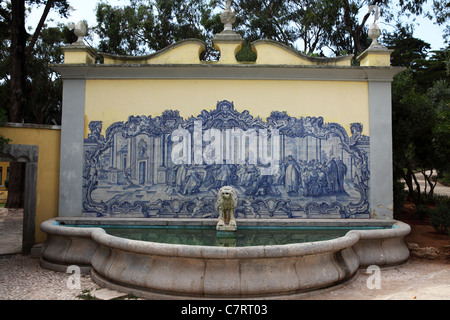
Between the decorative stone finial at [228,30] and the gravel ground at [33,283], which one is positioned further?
the decorative stone finial at [228,30]

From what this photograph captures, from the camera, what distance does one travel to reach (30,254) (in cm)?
802

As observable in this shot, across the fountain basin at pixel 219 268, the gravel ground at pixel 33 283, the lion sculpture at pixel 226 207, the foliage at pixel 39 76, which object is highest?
the foliage at pixel 39 76

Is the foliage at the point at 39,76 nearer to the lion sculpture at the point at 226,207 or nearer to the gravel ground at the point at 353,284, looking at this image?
the gravel ground at the point at 353,284

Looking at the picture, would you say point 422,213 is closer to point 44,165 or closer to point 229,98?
point 229,98

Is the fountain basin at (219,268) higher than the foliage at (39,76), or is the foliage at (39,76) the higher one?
the foliage at (39,76)

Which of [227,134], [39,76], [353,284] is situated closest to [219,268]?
[353,284]

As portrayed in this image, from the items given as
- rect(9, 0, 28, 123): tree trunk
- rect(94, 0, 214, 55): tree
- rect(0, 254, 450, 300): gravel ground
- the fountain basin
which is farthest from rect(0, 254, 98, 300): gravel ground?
rect(94, 0, 214, 55): tree

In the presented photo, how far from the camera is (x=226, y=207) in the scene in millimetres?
7082

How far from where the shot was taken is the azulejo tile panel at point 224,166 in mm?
8484

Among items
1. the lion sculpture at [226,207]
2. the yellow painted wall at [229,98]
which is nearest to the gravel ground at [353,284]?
the lion sculpture at [226,207]

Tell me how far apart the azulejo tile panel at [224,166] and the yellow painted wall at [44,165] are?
73cm

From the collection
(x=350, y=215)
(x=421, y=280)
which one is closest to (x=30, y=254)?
(x=350, y=215)

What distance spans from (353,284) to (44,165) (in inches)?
282

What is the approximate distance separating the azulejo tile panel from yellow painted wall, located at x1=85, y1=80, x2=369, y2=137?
0.20 m
